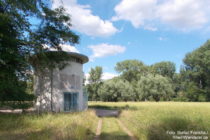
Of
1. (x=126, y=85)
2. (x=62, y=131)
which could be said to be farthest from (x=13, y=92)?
(x=126, y=85)

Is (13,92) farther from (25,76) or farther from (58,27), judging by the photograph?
(58,27)

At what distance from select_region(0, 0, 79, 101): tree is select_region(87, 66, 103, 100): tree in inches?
A: 1546

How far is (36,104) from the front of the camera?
739 inches

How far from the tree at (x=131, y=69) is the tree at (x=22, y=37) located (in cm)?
6013

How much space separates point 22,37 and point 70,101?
27.2 ft

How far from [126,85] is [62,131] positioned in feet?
167

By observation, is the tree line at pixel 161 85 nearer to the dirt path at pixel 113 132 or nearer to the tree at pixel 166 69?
the tree at pixel 166 69

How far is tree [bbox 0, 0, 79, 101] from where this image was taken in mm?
12148

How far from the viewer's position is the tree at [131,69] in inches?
2953

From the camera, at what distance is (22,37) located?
547 inches

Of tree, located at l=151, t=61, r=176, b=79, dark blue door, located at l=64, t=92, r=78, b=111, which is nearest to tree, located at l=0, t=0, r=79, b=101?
dark blue door, located at l=64, t=92, r=78, b=111

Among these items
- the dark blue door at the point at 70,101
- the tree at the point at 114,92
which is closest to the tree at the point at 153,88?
the tree at the point at 114,92

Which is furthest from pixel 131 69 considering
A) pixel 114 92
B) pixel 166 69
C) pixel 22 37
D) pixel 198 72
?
pixel 22 37

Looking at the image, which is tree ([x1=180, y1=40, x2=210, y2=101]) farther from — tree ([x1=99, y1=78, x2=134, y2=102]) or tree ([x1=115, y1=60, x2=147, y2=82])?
tree ([x1=99, y1=78, x2=134, y2=102])
